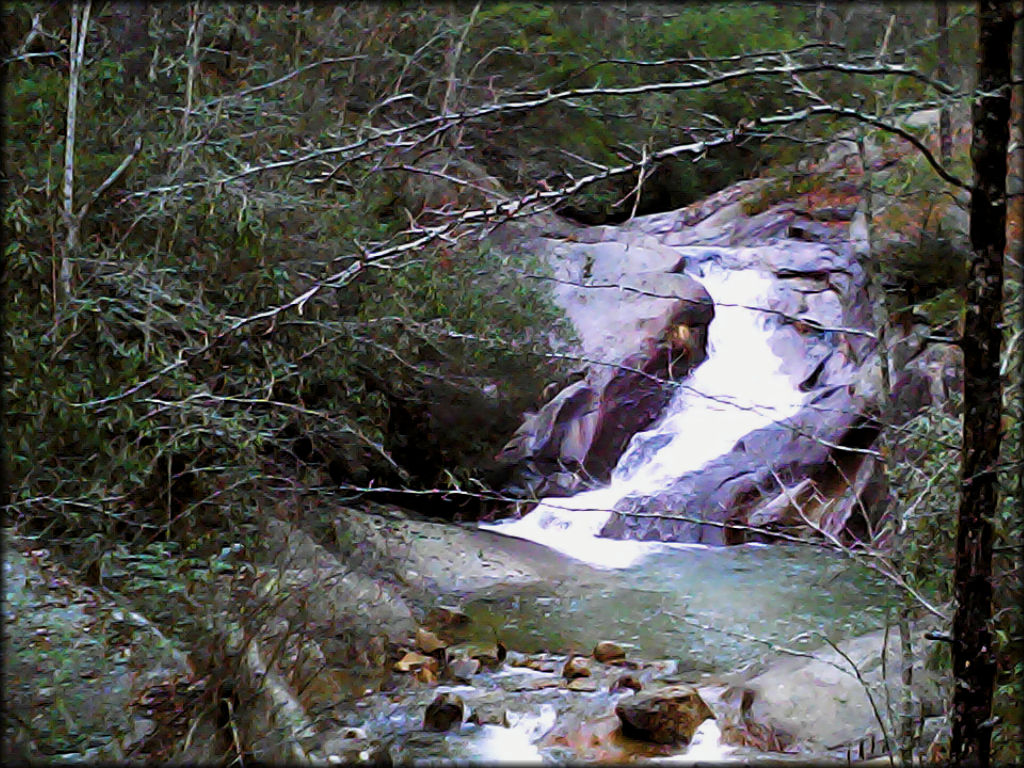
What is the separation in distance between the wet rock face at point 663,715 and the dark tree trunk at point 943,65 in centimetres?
174

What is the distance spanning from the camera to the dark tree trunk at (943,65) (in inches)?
62.8

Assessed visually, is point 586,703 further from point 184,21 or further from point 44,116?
point 184,21

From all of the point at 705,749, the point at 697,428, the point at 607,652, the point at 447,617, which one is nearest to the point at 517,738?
the point at 705,749

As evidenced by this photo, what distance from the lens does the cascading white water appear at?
4668 mm

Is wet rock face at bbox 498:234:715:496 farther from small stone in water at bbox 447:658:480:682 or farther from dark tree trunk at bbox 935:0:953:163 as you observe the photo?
dark tree trunk at bbox 935:0:953:163

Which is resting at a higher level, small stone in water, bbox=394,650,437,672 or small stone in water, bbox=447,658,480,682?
small stone in water, bbox=394,650,437,672

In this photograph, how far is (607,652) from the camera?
11.5ft

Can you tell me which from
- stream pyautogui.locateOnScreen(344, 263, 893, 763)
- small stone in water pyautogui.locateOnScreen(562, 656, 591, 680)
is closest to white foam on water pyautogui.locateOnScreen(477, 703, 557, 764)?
stream pyautogui.locateOnScreen(344, 263, 893, 763)

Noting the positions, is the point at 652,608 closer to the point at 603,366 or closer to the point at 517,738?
the point at 517,738

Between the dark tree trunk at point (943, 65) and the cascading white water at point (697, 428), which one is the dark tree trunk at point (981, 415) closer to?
the dark tree trunk at point (943, 65)

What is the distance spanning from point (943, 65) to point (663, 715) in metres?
1.94

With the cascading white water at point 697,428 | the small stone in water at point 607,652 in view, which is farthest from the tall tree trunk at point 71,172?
the cascading white water at point 697,428

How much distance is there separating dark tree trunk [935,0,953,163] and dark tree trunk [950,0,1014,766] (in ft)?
1.58

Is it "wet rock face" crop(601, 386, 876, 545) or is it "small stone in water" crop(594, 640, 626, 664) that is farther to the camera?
"wet rock face" crop(601, 386, 876, 545)
